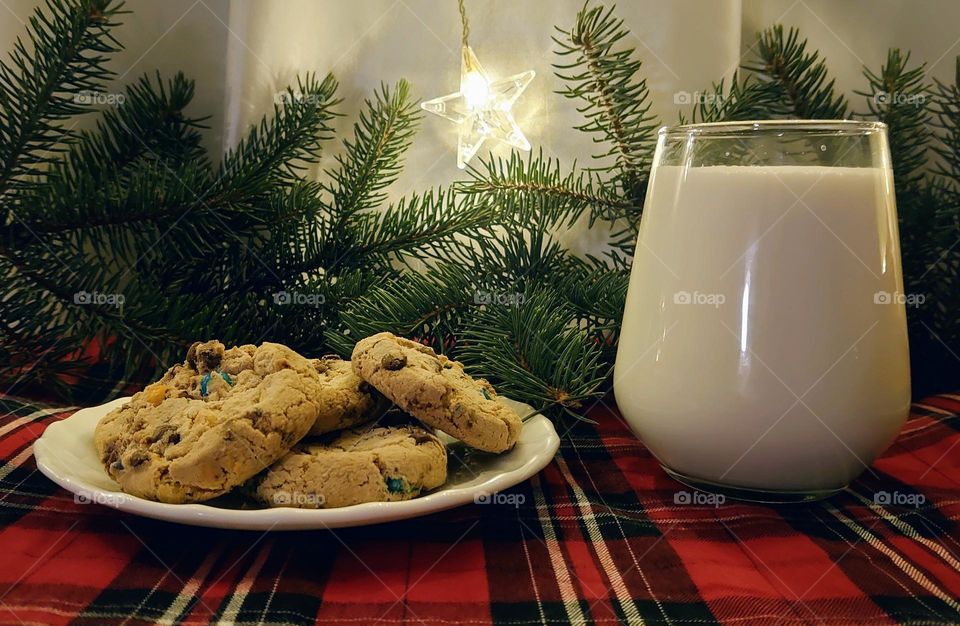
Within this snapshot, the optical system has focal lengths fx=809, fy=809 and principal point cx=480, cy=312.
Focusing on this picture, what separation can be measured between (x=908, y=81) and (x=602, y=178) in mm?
352

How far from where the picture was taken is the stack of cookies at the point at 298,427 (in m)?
0.51

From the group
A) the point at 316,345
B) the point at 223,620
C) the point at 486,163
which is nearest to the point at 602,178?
the point at 486,163

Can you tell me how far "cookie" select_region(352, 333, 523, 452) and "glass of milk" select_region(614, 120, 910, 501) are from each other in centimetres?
12

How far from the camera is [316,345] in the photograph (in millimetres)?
906

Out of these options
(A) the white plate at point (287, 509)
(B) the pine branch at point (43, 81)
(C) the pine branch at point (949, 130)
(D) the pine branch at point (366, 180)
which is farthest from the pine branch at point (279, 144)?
(C) the pine branch at point (949, 130)

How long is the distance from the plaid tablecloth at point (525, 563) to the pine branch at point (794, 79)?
467 mm

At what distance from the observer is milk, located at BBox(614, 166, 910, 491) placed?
1.83ft

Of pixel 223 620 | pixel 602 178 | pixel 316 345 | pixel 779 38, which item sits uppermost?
pixel 779 38

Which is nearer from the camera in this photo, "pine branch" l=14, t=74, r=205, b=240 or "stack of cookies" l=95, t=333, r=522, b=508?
"stack of cookies" l=95, t=333, r=522, b=508

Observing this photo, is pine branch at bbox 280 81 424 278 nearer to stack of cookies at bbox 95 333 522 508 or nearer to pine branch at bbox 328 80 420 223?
pine branch at bbox 328 80 420 223

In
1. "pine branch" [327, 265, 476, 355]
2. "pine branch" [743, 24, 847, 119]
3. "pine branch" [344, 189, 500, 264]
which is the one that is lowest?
"pine branch" [327, 265, 476, 355]

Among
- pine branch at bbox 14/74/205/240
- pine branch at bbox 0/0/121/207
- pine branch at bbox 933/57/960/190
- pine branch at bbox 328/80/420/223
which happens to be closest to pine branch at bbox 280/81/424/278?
pine branch at bbox 328/80/420/223

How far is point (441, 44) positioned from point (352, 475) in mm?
672

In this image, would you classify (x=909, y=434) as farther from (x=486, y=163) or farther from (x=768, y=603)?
(x=486, y=163)
